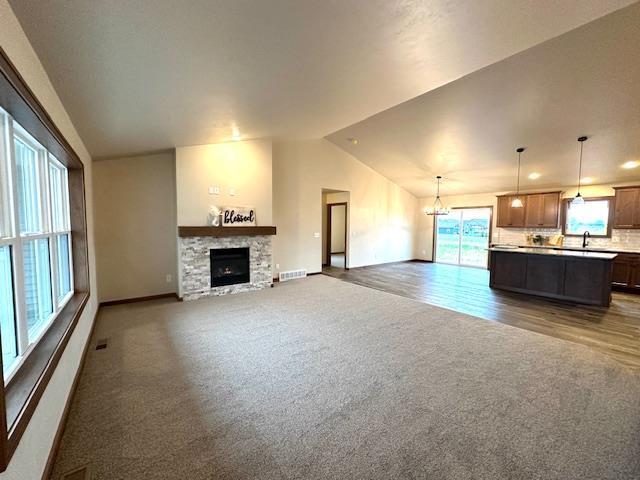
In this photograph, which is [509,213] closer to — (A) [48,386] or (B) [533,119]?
(B) [533,119]

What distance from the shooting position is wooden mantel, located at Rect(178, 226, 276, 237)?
496 centimetres

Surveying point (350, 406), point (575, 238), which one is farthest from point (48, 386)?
point (575, 238)

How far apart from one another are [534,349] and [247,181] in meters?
5.28

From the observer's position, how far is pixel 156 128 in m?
3.63

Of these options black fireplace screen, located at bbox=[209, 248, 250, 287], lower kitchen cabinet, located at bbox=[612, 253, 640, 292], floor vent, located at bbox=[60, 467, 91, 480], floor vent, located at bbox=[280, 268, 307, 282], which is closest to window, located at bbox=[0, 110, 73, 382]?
floor vent, located at bbox=[60, 467, 91, 480]

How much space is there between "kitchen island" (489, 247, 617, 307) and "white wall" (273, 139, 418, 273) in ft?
11.9

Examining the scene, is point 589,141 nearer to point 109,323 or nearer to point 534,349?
point 534,349

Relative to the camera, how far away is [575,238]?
22.9 ft

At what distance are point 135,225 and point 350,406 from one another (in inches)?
189

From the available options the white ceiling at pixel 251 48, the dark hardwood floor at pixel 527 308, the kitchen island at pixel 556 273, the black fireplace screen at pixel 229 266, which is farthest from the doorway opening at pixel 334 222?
the white ceiling at pixel 251 48

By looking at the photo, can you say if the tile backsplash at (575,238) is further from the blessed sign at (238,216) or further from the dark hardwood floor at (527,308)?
the blessed sign at (238,216)

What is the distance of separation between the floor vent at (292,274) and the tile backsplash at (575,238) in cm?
599

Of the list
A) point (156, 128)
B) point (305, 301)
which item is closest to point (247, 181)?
point (156, 128)

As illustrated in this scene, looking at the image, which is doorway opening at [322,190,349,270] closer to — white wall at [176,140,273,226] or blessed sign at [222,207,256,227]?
white wall at [176,140,273,226]
